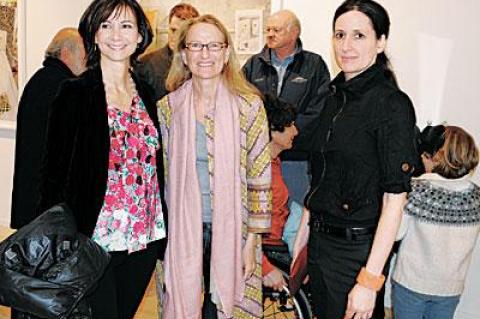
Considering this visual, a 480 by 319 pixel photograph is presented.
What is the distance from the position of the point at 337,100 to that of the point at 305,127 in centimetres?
136

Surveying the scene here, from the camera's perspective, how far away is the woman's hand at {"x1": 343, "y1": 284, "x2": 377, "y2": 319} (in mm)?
1588

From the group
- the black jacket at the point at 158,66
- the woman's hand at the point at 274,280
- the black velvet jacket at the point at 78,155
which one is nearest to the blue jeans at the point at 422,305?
the woman's hand at the point at 274,280

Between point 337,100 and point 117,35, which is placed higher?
point 117,35

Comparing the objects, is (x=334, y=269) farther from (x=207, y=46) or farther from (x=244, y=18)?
(x=244, y=18)

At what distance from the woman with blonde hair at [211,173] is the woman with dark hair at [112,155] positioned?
102mm

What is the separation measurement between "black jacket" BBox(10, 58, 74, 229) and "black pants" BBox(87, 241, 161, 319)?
35.9 inches

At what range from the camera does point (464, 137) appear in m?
2.50

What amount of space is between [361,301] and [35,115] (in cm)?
175

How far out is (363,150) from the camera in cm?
162

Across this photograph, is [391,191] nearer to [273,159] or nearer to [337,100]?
[337,100]

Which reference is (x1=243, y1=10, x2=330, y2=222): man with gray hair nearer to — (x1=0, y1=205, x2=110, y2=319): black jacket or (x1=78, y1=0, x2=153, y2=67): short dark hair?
(x1=78, y1=0, x2=153, y2=67): short dark hair

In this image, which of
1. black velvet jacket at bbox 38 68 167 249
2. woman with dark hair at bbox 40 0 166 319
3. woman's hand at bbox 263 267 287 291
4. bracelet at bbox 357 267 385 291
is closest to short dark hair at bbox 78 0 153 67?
woman with dark hair at bbox 40 0 166 319

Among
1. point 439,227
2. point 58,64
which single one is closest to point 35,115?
point 58,64

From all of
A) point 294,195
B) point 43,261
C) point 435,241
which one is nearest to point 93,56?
point 43,261
